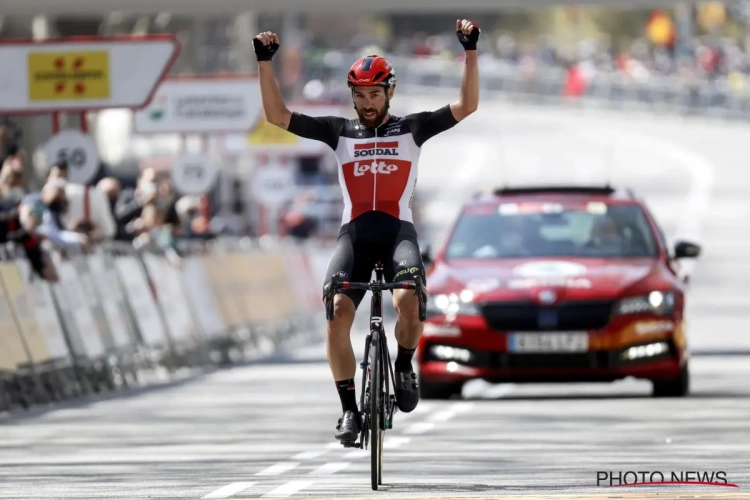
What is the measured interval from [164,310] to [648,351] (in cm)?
734

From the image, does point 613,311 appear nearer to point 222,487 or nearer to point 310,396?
point 310,396

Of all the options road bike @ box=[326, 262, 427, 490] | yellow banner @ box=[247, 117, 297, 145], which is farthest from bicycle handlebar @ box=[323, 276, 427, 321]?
yellow banner @ box=[247, 117, 297, 145]

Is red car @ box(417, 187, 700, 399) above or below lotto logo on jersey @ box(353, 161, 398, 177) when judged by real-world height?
below

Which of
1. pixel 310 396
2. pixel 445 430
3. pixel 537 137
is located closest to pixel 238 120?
pixel 310 396

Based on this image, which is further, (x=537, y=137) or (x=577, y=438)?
(x=537, y=137)

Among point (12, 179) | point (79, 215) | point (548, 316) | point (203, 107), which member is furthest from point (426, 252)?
point (203, 107)

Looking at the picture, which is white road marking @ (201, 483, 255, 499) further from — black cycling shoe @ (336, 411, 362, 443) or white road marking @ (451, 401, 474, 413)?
white road marking @ (451, 401, 474, 413)

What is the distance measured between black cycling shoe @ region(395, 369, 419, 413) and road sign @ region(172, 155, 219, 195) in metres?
21.4

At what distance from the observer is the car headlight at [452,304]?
18.3 metres

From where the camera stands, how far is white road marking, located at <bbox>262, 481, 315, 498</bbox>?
11.7 m

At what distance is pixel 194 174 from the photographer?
33.8m

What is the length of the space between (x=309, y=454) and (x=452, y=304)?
4.34 metres

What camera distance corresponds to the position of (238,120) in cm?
3291

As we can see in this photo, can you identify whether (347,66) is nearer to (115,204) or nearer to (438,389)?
(115,204)
